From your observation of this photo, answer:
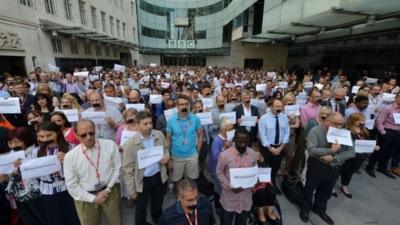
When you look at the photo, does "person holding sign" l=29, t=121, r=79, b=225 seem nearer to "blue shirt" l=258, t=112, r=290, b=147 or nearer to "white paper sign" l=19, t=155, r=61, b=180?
"white paper sign" l=19, t=155, r=61, b=180

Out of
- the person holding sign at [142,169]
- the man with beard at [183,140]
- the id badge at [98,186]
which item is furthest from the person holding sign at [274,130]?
the id badge at [98,186]

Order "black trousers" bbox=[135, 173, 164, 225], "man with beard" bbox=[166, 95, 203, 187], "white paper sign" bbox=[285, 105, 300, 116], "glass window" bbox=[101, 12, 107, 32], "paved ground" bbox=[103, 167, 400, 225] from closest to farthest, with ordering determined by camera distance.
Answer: "black trousers" bbox=[135, 173, 164, 225] < "man with beard" bbox=[166, 95, 203, 187] < "paved ground" bbox=[103, 167, 400, 225] < "white paper sign" bbox=[285, 105, 300, 116] < "glass window" bbox=[101, 12, 107, 32]

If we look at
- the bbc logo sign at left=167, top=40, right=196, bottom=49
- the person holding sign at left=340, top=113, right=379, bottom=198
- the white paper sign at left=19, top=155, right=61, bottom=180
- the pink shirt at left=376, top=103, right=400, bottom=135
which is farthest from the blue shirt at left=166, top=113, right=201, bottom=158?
the bbc logo sign at left=167, top=40, right=196, bottom=49

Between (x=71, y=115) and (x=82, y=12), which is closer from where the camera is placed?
(x=71, y=115)

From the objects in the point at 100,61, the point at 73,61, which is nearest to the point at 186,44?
the point at 100,61

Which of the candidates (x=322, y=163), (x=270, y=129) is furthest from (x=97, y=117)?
(x=322, y=163)

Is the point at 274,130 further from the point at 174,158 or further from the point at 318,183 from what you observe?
the point at 174,158

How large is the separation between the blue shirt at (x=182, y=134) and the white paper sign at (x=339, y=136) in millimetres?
2059

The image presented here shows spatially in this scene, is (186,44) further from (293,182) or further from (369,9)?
(293,182)

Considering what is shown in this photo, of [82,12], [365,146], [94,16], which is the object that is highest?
[94,16]

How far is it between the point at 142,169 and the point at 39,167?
1196mm

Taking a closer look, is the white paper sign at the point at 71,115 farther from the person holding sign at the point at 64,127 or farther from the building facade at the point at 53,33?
the building facade at the point at 53,33

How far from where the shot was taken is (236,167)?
2.78m

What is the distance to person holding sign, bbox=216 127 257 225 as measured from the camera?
2766 mm
